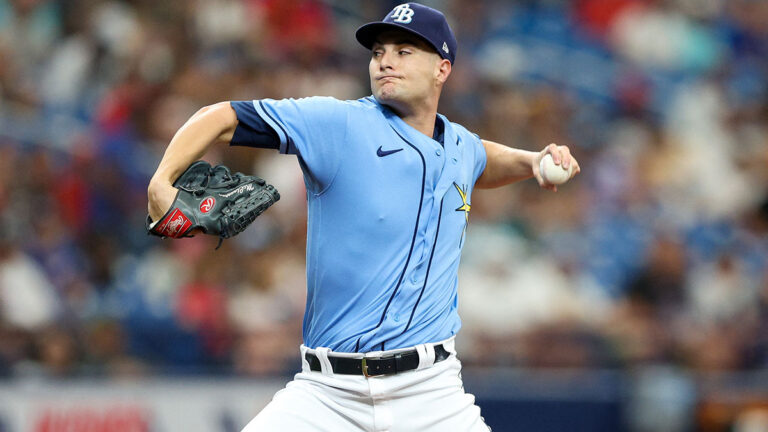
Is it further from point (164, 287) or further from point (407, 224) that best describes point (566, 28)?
point (407, 224)

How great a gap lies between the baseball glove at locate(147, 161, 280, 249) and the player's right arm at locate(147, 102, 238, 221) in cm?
3

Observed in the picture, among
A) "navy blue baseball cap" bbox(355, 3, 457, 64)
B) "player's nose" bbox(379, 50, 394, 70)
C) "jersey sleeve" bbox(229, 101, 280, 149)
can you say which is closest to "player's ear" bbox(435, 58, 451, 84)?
"navy blue baseball cap" bbox(355, 3, 457, 64)

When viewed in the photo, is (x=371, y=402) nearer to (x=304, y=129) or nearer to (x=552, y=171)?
(x=304, y=129)

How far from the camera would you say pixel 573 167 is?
432cm

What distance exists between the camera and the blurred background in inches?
291

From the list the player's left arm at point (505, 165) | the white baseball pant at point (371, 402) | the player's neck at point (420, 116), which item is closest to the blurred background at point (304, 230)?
the player's left arm at point (505, 165)

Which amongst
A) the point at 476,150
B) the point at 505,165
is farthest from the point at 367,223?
the point at 505,165

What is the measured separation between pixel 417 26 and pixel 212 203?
114cm

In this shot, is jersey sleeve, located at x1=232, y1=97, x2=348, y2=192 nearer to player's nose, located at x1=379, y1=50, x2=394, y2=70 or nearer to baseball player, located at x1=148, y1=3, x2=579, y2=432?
baseball player, located at x1=148, y1=3, x2=579, y2=432

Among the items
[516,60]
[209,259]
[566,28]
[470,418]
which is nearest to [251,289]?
[209,259]

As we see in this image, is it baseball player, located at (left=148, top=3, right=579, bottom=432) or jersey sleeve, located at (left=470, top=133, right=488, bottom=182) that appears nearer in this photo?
baseball player, located at (left=148, top=3, right=579, bottom=432)

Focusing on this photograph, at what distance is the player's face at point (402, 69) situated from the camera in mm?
4152

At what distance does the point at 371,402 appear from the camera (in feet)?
13.3

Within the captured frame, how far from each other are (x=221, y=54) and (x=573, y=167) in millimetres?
6279
